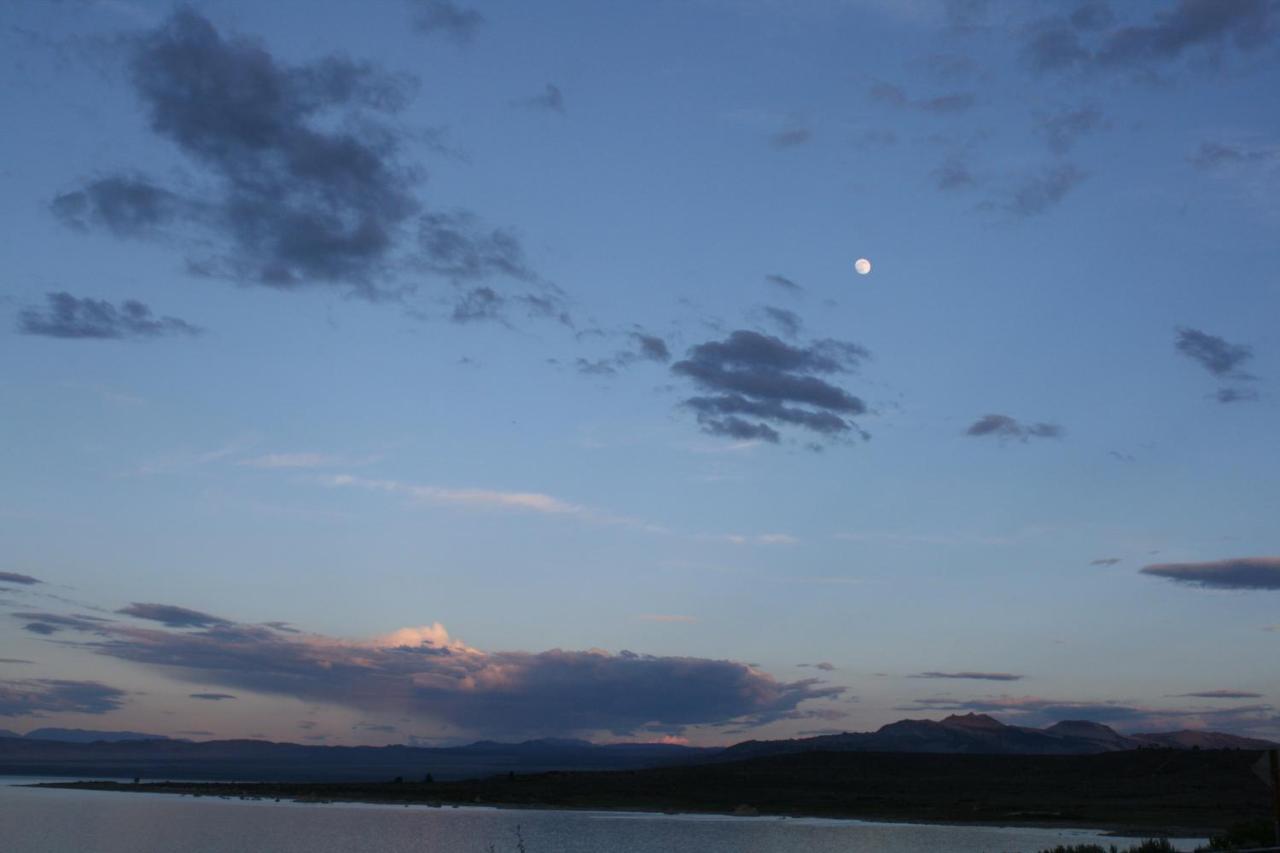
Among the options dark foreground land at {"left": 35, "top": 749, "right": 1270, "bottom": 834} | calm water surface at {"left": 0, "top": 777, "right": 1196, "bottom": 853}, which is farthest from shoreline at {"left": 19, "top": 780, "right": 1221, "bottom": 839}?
calm water surface at {"left": 0, "top": 777, "right": 1196, "bottom": 853}

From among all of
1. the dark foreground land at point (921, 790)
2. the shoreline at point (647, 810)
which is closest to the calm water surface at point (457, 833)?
the shoreline at point (647, 810)

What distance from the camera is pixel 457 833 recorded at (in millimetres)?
72250

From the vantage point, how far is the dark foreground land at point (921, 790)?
272ft

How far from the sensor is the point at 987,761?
125 meters

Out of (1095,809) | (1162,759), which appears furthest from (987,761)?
(1095,809)

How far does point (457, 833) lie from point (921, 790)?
51.5 m

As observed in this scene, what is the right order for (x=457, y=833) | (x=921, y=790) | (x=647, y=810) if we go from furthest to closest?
1. (x=921, y=790)
2. (x=647, y=810)
3. (x=457, y=833)

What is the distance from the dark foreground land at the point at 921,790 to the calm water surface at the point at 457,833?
771cm

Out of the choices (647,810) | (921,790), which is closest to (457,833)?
(647,810)

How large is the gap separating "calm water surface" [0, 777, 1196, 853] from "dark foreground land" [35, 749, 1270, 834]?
7706 millimetres

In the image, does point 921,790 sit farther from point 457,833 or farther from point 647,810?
point 457,833

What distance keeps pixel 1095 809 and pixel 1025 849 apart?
103 ft

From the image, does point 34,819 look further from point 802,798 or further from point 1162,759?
point 1162,759

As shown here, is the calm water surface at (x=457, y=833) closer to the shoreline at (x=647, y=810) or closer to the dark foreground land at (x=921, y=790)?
the shoreline at (x=647, y=810)
